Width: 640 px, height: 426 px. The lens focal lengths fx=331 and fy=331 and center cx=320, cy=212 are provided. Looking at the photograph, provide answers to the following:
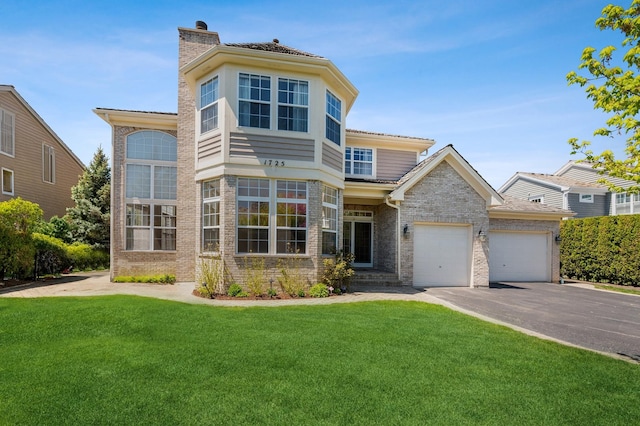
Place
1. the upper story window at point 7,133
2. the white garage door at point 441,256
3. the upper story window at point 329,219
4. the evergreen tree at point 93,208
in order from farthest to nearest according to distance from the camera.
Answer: the evergreen tree at point 93,208, the upper story window at point 7,133, the white garage door at point 441,256, the upper story window at point 329,219

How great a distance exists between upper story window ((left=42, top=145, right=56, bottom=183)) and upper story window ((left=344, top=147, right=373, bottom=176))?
18891 mm

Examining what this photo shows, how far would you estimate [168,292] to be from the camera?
429 inches

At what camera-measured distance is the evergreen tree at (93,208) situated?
1886 centimetres

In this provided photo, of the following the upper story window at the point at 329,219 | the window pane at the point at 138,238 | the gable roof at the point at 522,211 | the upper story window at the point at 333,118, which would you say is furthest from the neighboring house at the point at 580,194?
the window pane at the point at 138,238

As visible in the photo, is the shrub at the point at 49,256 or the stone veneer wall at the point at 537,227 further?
the stone veneer wall at the point at 537,227

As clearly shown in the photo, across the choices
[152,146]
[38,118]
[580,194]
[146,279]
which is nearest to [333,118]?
[152,146]

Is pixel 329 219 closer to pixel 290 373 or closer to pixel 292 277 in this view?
pixel 292 277

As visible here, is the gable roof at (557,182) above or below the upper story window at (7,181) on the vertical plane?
above

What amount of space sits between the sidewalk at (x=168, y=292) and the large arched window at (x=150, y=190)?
2.01m

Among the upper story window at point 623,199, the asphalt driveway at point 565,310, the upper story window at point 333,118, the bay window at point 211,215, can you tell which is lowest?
the asphalt driveway at point 565,310

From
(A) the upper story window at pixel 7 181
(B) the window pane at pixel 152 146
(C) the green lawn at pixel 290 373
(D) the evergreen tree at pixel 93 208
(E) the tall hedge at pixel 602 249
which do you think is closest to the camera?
(C) the green lawn at pixel 290 373

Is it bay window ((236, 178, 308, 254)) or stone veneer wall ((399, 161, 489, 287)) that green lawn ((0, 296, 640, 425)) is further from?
stone veneer wall ((399, 161, 489, 287))

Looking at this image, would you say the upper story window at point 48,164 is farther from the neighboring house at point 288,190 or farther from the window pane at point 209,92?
the window pane at point 209,92

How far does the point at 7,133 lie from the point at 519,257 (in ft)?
89.0
